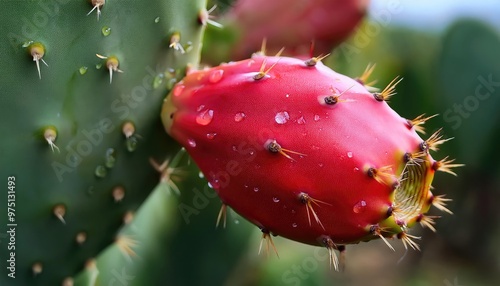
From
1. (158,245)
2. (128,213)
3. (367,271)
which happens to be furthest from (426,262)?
(128,213)

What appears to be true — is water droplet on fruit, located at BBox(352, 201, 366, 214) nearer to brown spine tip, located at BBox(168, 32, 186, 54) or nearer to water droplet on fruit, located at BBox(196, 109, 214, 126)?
water droplet on fruit, located at BBox(196, 109, 214, 126)

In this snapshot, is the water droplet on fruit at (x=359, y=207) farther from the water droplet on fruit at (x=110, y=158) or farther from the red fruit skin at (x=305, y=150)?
the water droplet on fruit at (x=110, y=158)

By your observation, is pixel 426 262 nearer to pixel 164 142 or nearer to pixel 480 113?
pixel 480 113

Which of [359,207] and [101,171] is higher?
[359,207]

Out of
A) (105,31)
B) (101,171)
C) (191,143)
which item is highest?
(105,31)

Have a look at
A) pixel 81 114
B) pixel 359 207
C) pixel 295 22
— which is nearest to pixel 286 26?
pixel 295 22

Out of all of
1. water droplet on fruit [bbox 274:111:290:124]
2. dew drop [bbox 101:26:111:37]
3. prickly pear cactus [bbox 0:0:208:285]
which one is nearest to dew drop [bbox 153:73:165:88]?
prickly pear cactus [bbox 0:0:208:285]

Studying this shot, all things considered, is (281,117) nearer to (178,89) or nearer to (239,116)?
(239,116)
